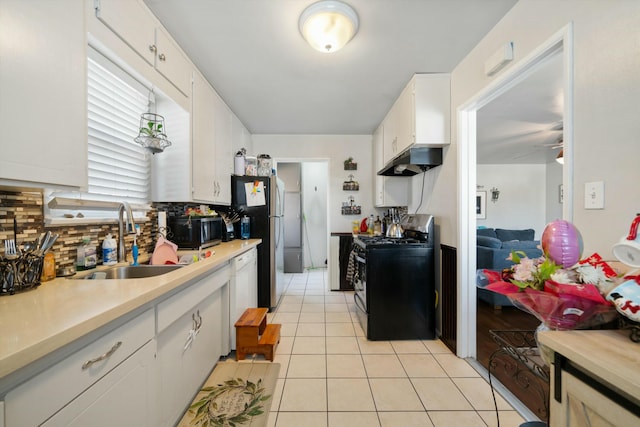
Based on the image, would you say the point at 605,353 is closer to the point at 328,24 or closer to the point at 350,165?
the point at 328,24

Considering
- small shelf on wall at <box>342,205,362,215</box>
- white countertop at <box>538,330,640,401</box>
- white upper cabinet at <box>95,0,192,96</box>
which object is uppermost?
white upper cabinet at <box>95,0,192,96</box>

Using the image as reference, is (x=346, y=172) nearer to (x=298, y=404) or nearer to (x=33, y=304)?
(x=298, y=404)

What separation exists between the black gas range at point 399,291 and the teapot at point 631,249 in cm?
164

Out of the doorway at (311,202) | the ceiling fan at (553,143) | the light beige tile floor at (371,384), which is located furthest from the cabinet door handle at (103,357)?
the doorway at (311,202)

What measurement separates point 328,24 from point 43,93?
56.8 inches

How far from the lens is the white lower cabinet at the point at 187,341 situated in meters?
1.22

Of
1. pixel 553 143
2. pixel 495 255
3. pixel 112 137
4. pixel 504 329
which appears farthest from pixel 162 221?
pixel 553 143

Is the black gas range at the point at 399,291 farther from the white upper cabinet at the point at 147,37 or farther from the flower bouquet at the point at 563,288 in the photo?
the white upper cabinet at the point at 147,37

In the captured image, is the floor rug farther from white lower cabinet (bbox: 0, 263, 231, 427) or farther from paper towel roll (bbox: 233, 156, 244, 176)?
paper towel roll (bbox: 233, 156, 244, 176)

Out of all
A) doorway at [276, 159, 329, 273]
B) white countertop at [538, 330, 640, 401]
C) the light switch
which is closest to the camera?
white countertop at [538, 330, 640, 401]

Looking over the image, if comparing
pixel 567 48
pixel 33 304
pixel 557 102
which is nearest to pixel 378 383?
pixel 33 304

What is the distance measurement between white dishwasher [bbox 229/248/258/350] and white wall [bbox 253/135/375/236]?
5.47 feet

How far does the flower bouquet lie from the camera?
0.74 meters

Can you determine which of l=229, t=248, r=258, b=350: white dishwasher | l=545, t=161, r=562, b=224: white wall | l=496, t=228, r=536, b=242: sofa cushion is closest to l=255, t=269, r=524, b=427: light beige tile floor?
l=229, t=248, r=258, b=350: white dishwasher
